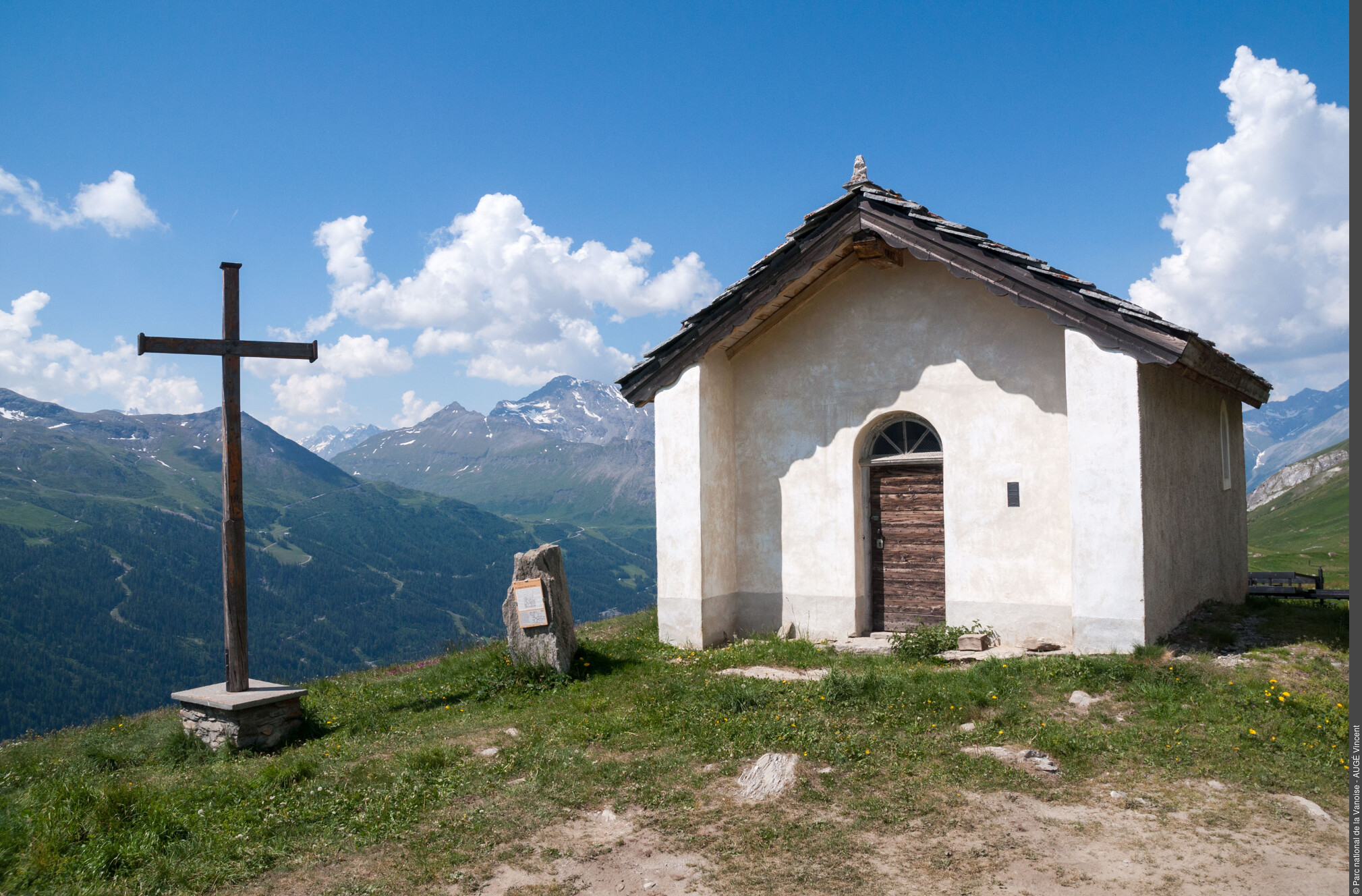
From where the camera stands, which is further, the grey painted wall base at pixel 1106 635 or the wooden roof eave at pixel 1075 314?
the grey painted wall base at pixel 1106 635

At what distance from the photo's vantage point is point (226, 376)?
32.6ft

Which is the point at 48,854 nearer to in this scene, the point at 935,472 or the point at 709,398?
the point at 709,398

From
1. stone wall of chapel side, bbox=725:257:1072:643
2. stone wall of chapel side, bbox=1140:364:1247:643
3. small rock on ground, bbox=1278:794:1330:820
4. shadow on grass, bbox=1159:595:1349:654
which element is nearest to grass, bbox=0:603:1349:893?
small rock on ground, bbox=1278:794:1330:820

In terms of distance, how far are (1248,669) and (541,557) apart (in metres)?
8.29

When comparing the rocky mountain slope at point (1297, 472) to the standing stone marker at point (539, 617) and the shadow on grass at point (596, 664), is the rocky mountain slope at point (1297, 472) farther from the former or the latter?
the standing stone marker at point (539, 617)

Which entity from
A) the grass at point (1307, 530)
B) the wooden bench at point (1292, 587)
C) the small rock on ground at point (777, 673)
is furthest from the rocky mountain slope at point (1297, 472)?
the small rock on ground at point (777, 673)

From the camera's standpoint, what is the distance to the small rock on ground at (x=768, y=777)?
6438 millimetres

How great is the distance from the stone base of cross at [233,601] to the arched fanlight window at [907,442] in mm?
7752

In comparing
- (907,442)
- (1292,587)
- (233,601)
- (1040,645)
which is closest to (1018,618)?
(1040,645)

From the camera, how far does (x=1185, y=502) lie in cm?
1176

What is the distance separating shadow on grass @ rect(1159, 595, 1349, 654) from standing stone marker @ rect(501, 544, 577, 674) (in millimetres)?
7386

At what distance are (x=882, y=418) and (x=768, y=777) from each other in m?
6.57

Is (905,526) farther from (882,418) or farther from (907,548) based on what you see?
(882,418)

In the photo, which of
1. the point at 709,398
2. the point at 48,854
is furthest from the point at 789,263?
the point at 48,854
